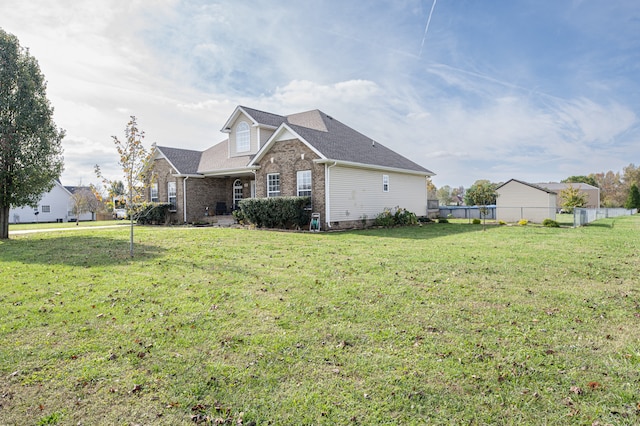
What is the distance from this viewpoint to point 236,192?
26109 mm

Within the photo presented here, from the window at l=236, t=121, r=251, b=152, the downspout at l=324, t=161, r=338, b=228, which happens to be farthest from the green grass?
the window at l=236, t=121, r=251, b=152

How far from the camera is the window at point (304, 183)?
60.2 feet

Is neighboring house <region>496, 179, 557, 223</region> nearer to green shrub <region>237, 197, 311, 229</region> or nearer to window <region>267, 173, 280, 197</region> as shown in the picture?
green shrub <region>237, 197, 311, 229</region>

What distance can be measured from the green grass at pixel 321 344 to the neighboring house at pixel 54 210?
4392 centimetres

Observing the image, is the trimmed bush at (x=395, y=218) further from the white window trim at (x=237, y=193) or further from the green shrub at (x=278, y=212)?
the white window trim at (x=237, y=193)

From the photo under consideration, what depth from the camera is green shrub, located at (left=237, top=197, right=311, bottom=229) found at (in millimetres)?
17828

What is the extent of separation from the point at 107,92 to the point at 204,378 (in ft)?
50.9

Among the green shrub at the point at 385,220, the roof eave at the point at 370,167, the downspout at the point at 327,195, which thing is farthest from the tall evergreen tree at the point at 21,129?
the green shrub at the point at 385,220

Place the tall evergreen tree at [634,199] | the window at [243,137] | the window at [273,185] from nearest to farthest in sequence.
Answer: the window at [273,185] → the window at [243,137] → the tall evergreen tree at [634,199]

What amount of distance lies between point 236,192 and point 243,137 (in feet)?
14.6

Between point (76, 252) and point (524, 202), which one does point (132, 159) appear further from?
point (524, 202)

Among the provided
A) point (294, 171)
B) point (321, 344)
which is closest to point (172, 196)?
point (294, 171)

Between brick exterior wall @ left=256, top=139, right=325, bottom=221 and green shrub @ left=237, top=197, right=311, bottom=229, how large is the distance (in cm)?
65

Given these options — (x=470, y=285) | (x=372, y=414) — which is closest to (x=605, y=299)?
(x=470, y=285)
